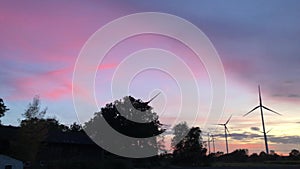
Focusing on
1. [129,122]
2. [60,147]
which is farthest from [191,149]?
[60,147]

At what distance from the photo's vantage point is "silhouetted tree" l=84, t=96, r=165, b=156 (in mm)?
73938

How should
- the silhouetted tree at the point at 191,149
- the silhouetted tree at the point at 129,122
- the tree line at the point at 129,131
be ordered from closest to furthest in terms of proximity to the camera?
the tree line at the point at 129,131, the silhouetted tree at the point at 129,122, the silhouetted tree at the point at 191,149

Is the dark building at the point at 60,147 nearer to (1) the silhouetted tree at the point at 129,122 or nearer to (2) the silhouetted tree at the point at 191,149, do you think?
(1) the silhouetted tree at the point at 129,122

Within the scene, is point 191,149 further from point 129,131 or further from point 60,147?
point 60,147

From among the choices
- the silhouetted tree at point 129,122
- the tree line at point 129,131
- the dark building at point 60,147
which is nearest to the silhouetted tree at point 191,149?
the tree line at point 129,131

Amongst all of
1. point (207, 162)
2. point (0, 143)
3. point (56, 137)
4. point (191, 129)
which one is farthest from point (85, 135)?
point (191, 129)

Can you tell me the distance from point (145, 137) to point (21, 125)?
28.6 metres

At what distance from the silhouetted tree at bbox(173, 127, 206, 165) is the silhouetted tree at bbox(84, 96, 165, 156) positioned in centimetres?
3531

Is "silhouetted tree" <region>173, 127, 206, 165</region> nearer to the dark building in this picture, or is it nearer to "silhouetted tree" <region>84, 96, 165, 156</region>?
"silhouetted tree" <region>84, 96, 165, 156</region>

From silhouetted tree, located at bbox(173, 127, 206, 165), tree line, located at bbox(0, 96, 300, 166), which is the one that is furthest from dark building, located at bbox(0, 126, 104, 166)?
silhouetted tree, located at bbox(173, 127, 206, 165)

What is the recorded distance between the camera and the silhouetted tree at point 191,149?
11234 cm

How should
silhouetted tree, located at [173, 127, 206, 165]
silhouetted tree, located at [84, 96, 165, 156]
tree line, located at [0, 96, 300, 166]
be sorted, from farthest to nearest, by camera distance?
silhouetted tree, located at [173, 127, 206, 165] < silhouetted tree, located at [84, 96, 165, 156] < tree line, located at [0, 96, 300, 166]

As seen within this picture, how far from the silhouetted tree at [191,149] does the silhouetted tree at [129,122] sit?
35.3 metres

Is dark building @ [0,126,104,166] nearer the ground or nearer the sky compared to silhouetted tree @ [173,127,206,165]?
nearer the ground
